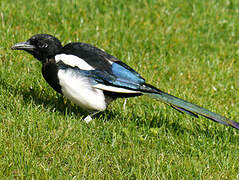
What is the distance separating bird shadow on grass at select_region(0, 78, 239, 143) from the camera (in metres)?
4.08

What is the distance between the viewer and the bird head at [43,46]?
3955 mm

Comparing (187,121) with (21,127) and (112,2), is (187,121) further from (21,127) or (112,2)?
(112,2)

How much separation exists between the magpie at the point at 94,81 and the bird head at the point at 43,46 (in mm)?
21

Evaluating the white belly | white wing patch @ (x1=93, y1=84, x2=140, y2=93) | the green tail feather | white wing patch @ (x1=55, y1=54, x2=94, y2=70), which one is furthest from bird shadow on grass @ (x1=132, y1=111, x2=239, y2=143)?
white wing patch @ (x1=55, y1=54, x2=94, y2=70)

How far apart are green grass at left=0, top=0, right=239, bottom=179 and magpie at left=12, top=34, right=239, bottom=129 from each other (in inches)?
8.6

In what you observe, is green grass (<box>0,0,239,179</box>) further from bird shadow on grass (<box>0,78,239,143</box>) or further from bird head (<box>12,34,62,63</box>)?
bird head (<box>12,34,62,63</box>)

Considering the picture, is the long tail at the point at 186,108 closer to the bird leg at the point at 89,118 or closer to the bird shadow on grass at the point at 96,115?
the bird shadow on grass at the point at 96,115

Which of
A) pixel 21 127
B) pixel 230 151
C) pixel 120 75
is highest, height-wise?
pixel 120 75

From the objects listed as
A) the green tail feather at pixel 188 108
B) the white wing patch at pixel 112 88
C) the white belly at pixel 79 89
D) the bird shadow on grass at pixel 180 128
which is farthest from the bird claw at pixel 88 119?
the green tail feather at pixel 188 108

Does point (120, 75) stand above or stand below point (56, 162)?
above

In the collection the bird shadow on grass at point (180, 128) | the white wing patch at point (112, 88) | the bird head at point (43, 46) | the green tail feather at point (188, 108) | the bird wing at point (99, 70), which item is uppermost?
the bird head at point (43, 46)

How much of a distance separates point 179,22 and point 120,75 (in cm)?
269

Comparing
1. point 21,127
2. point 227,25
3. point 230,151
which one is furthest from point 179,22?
point 21,127

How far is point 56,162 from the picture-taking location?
3316 mm
